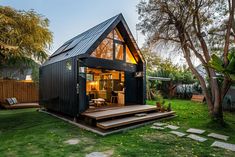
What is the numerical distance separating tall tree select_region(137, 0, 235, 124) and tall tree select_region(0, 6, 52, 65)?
17.9 ft

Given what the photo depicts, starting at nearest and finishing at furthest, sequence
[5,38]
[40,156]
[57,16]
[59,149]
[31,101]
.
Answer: [40,156]
[59,149]
[5,38]
[31,101]
[57,16]

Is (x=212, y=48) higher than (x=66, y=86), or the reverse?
(x=212, y=48)

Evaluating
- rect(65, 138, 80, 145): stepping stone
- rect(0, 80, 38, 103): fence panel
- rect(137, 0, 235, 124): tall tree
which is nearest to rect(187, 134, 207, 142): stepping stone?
rect(137, 0, 235, 124): tall tree

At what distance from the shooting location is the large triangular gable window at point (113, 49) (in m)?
8.86

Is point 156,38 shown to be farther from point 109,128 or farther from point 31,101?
point 31,101

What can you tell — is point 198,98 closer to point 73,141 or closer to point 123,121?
point 123,121

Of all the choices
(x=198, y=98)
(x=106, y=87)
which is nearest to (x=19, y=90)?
(x=106, y=87)

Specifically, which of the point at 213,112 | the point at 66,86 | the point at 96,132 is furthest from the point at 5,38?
the point at 213,112

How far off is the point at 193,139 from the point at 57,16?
15.6m

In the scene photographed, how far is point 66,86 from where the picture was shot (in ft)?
26.3

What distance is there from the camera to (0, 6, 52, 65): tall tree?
7.76 m

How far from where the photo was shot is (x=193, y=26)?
7738mm

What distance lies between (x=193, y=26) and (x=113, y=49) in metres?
4.10

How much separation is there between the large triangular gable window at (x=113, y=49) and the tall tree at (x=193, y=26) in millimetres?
1640
